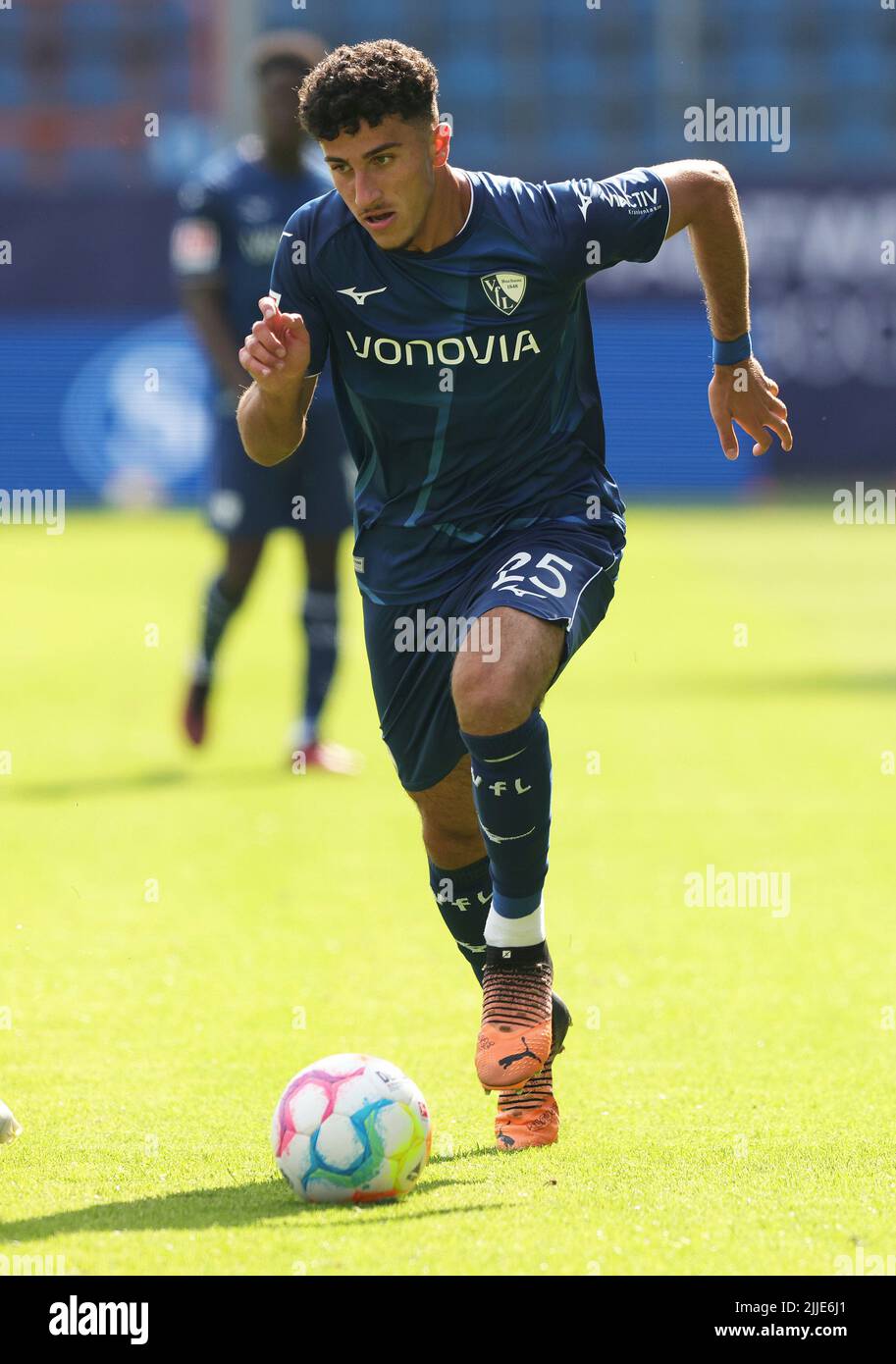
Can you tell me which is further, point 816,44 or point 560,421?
point 816,44

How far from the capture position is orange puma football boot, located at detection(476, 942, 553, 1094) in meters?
4.17

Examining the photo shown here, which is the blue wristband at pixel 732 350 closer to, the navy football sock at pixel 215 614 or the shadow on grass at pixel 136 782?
the shadow on grass at pixel 136 782

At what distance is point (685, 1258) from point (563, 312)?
2106 mm

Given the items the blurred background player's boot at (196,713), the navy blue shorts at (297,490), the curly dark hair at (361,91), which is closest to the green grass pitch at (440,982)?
the blurred background player's boot at (196,713)

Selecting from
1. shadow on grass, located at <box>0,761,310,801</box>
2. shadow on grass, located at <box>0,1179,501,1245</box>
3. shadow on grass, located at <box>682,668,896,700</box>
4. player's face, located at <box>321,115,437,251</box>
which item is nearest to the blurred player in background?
shadow on grass, located at <box>0,761,310,801</box>

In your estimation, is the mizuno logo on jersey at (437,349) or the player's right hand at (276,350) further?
the mizuno logo on jersey at (437,349)

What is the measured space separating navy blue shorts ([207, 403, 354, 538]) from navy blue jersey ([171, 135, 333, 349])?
63 centimetres

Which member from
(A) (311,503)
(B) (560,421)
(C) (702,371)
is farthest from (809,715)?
(C) (702,371)

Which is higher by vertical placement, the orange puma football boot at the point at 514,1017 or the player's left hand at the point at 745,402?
the player's left hand at the point at 745,402

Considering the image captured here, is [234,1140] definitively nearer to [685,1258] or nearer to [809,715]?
[685,1258]

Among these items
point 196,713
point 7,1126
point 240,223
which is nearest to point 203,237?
point 240,223

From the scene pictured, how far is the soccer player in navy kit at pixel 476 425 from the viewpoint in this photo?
4324mm

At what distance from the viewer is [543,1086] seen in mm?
4441

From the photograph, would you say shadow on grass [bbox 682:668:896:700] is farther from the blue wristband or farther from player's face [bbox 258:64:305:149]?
the blue wristband
